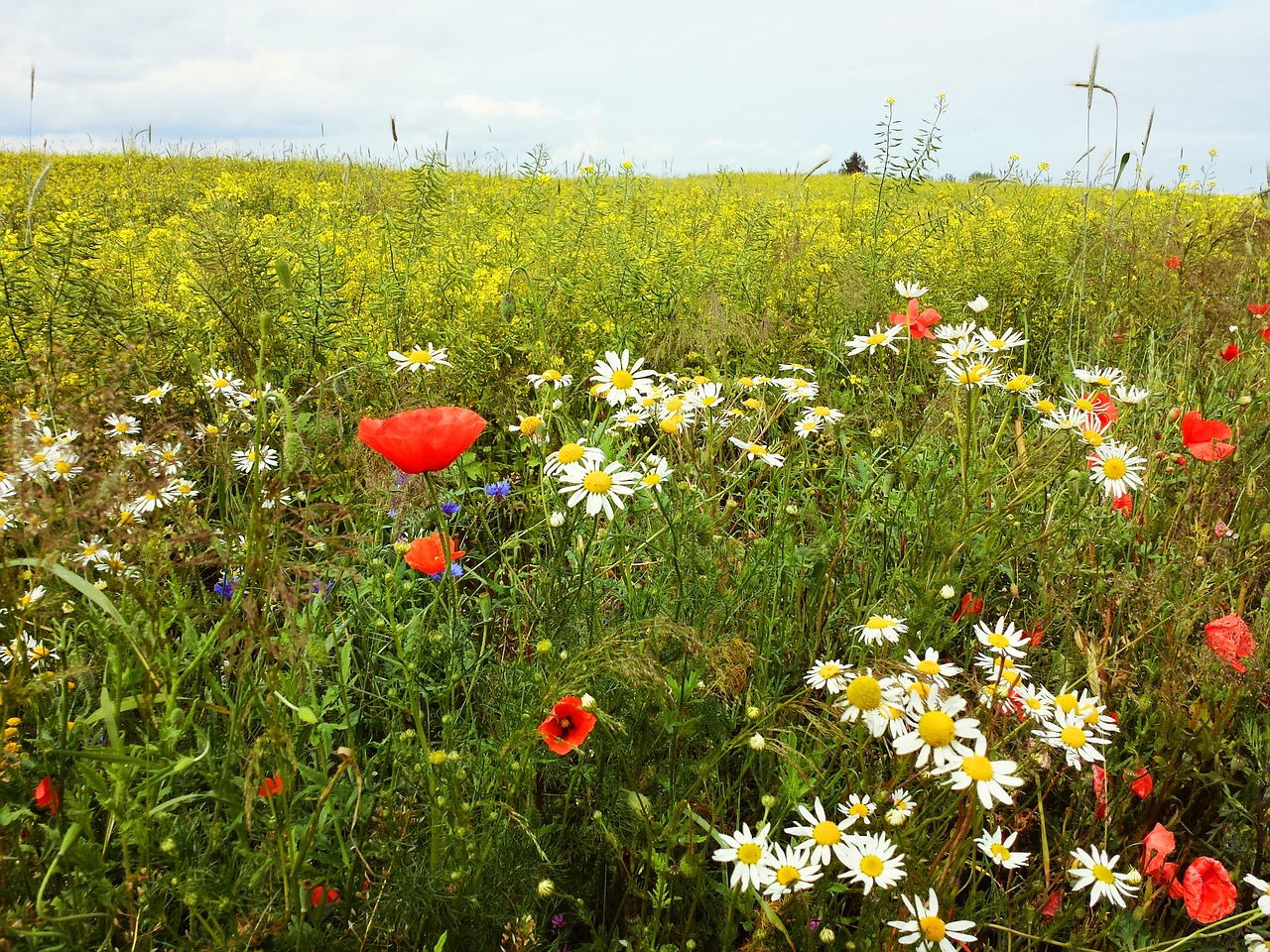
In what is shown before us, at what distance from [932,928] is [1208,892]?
1.68 feet

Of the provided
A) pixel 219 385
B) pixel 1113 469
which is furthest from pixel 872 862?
pixel 219 385

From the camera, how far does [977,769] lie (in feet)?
3.22

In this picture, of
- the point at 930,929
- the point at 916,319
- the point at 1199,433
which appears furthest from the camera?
the point at 916,319

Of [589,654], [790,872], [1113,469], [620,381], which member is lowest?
[790,872]

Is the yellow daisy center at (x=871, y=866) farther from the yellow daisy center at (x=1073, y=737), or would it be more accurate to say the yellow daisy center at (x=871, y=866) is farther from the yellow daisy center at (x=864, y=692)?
the yellow daisy center at (x=1073, y=737)

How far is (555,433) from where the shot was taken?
244 centimetres

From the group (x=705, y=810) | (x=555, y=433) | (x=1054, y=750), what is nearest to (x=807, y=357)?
(x=555, y=433)

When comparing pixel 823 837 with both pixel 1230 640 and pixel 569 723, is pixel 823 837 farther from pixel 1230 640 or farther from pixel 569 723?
pixel 1230 640

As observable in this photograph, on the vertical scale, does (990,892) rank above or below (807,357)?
below

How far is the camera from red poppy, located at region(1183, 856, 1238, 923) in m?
1.10

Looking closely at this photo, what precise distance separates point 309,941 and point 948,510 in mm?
1177

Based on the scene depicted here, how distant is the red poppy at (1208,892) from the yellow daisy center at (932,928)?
1.47 feet

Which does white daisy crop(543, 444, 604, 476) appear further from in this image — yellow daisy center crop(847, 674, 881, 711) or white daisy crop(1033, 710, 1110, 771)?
white daisy crop(1033, 710, 1110, 771)

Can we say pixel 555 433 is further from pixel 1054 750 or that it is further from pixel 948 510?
pixel 1054 750
